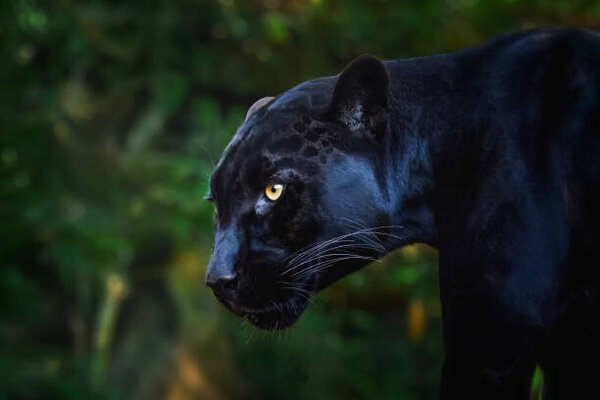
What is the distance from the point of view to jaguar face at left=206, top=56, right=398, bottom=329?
2482mm

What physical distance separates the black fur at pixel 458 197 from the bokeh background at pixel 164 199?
13.8ft

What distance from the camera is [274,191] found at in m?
2.49

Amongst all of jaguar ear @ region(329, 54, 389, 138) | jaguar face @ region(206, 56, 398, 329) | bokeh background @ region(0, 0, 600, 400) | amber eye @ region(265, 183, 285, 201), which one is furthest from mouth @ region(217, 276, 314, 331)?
bokeh background @ region(0, 0, 600, 400)

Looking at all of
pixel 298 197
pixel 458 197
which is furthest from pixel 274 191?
pixel 458 197

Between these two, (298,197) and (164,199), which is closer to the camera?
(298,197)

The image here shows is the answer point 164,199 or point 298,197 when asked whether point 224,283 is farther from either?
point 164,199

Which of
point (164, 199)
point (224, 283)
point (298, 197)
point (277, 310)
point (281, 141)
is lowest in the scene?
point (164, 199)

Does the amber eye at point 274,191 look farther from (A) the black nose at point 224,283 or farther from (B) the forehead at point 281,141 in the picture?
(A) the black nose at point 224,283

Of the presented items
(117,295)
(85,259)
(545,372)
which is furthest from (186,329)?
(545,372)

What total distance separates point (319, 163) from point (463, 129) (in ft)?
1.07

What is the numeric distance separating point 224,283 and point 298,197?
0.83 feet

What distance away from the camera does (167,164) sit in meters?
8.65

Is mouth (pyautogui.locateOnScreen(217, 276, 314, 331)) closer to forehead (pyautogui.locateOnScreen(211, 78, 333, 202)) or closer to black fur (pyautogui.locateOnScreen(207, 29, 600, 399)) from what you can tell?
black fur (pyautogui.locateOnScreen(207, 29, 600, 399))

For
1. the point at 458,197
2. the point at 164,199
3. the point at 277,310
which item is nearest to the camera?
the point at 458,197
